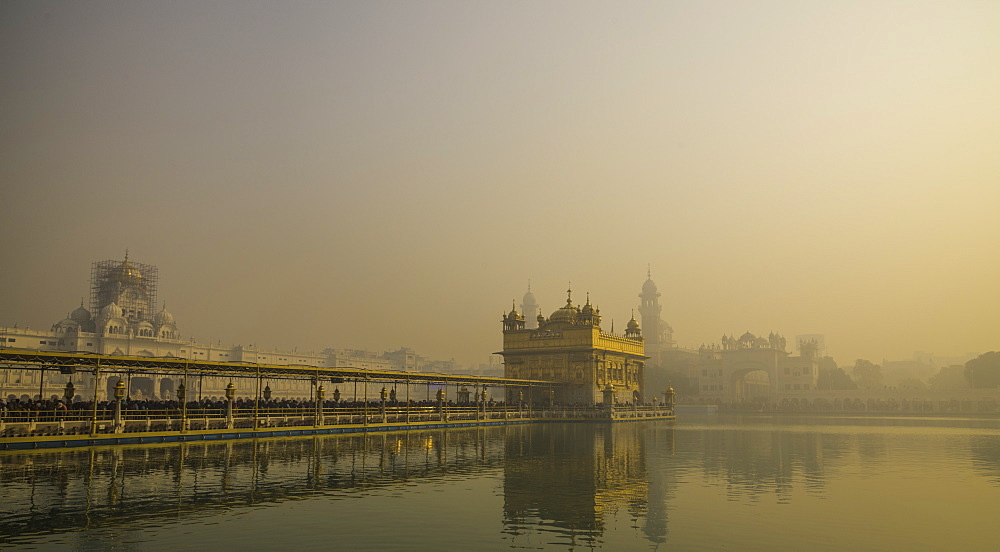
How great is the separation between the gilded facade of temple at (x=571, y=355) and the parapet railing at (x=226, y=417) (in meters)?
7.76

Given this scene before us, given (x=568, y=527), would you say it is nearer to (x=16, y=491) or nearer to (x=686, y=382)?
(x=16, y=491)

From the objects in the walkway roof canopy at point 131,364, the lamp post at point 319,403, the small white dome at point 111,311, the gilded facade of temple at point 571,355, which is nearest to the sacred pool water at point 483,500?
the walkway roof canopy at point 131,364

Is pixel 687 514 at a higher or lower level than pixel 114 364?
lower

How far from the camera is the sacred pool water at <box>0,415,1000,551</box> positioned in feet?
50.9

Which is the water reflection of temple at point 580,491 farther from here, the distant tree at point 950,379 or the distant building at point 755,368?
the distant tree at point 950,379

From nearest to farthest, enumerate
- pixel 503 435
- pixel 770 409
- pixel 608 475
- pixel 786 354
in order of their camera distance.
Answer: pixel 608 475
pixel 503 435
pixel 770 409
pixel 786 354

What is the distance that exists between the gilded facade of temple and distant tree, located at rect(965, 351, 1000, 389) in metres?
87.1

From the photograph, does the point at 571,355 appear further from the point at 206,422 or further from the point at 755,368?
the point at 755,368

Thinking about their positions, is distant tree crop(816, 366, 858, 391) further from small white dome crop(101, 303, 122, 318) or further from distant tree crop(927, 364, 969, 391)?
small white dome crop(101, 303, 122, 318)

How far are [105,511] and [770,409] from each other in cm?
14087

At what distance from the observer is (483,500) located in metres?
20.7

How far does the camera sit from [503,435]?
50062mm

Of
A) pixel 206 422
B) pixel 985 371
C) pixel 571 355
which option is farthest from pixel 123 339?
pixel 985 371

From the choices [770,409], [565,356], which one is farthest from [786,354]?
[565,356]
